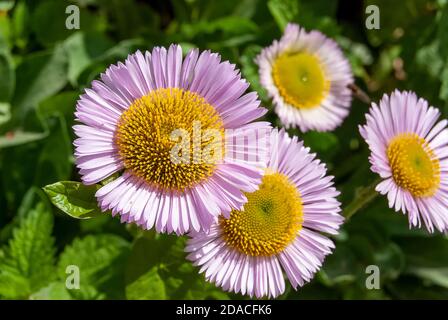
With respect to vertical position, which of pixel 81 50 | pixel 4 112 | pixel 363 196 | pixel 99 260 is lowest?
pixel 99 260

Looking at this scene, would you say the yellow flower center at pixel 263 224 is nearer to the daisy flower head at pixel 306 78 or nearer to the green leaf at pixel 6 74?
the daisy flower head at pixel 306 78

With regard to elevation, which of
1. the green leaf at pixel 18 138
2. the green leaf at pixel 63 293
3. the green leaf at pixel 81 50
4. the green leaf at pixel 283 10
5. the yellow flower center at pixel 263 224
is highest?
the green leaf at pixel 283 10

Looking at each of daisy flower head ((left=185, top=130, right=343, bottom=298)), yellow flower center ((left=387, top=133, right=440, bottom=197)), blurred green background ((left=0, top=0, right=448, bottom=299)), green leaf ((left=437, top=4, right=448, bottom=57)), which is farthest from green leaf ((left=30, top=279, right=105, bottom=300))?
green leaf ((left=437, top=4, right=448, bottom=57))

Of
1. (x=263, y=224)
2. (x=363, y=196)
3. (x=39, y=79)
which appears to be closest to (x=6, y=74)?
(x=39, y=79)

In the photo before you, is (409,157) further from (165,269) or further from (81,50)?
(81,50)

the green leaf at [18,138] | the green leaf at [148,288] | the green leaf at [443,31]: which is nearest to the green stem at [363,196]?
the green leaf at [148,288]

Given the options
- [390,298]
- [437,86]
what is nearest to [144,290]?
[390,298]

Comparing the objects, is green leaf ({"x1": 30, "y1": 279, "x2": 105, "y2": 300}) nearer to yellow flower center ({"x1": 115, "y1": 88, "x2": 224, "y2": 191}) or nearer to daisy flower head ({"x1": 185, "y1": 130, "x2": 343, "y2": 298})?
daisy flower head ({"x1": 185, "y1": 130, "x2": 343, "y2": 298})
